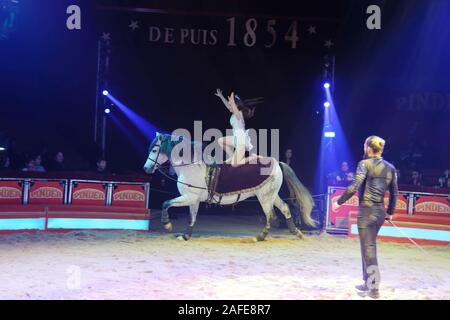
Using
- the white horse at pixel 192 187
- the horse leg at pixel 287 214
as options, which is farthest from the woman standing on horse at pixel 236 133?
the horse leg at pixel 287 214

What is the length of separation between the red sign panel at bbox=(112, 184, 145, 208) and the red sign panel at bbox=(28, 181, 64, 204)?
1.13 meters

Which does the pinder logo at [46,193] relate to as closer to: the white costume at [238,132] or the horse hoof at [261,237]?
the white costume at [238,132]

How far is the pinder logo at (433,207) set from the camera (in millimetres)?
9303

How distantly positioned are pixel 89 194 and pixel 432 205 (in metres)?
7.27

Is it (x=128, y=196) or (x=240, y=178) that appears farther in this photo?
(x=128, y=196)

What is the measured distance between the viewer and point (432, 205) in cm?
940

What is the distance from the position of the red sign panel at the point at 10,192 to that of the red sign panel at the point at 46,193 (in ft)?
0.75

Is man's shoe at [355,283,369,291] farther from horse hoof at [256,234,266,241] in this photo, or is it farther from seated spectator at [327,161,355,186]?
seated spectator at [327,161,355,186]

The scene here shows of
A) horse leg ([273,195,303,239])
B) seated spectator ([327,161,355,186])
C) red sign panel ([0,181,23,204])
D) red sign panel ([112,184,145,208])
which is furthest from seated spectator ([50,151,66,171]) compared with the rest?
seated spectator ([327,161,355,186])

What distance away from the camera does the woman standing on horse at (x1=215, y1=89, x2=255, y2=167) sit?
8164 mm

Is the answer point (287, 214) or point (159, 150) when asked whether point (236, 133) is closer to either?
point (159, 150)

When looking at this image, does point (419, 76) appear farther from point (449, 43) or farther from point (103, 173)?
point (103, 173)

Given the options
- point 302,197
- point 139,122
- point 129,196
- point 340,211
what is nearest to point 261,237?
point 302,197

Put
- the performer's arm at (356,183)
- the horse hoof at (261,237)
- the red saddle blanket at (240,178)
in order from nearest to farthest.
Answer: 1. the performer's arm at (356,183)
2. the red saddle blanket at (240,178)
3. the horse hoof at (261,237)
